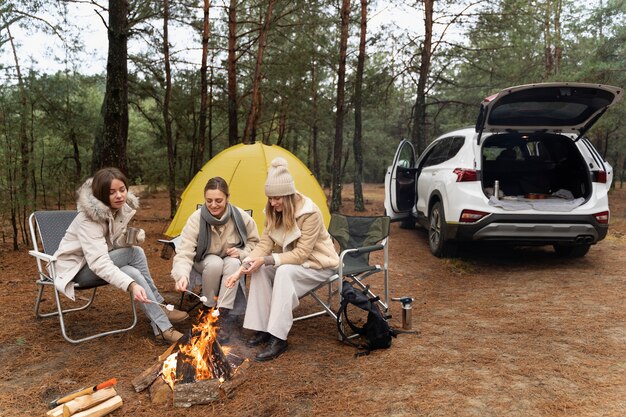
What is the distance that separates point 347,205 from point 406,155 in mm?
7308

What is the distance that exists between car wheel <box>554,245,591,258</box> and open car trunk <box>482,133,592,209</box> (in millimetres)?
697

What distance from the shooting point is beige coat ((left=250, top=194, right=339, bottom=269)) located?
3170mm

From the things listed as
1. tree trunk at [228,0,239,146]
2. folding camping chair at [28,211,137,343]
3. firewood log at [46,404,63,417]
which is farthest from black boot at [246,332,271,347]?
tree trunk at [228,0,239,146]

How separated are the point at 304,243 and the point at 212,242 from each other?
2.57 feet

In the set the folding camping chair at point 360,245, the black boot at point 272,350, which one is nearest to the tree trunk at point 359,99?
the folding camping chair at point 360,245

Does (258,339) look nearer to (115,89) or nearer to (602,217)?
(602,217)

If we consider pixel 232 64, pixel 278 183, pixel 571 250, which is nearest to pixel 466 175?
pixel 571 250

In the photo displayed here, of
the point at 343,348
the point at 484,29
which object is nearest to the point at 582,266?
the point at 343,348

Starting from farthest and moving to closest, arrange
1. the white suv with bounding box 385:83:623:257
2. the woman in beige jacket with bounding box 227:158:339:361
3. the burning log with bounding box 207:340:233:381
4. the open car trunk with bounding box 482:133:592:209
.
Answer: the open car trunk with bounding box 482:133:592:209 < the white suv with bounding box 385:83:623:257 < the woman in beige jacket with bounding box 227:158:339:361 < the burning log with bounding box 207:340:233:381

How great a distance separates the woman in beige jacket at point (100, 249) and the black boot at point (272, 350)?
2.12 feet

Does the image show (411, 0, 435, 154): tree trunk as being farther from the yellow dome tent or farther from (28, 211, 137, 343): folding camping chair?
(28, 211, 137, 343): folding camping chair

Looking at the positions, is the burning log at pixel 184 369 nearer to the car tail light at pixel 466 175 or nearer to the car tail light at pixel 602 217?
the car tail light at pixel 466 175

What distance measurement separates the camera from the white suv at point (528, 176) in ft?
16.0

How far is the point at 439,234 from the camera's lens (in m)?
5.75
